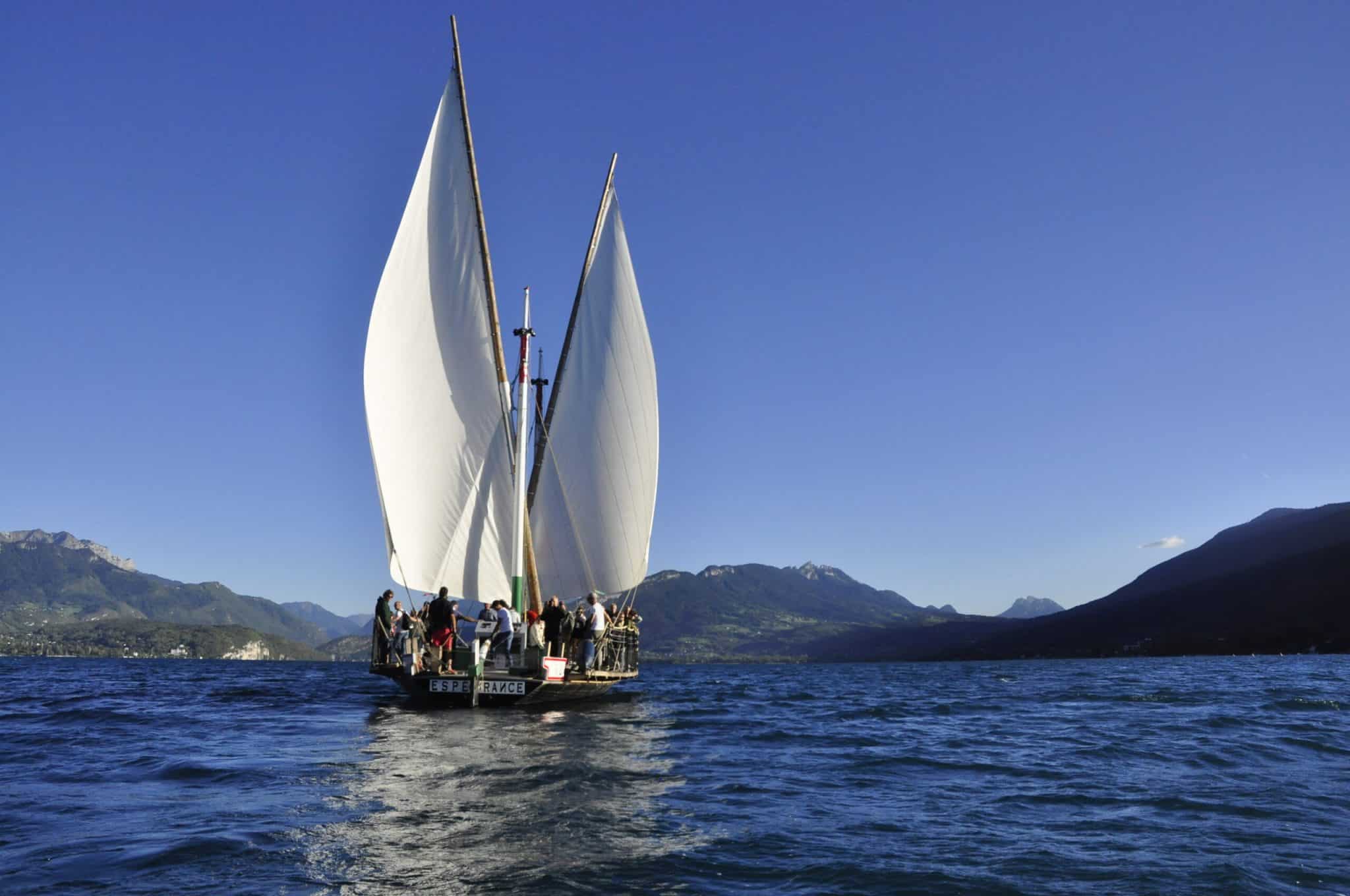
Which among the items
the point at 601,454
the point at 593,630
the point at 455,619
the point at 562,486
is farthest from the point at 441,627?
the point at 601,454

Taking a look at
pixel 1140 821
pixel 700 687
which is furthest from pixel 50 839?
pixel 700 687

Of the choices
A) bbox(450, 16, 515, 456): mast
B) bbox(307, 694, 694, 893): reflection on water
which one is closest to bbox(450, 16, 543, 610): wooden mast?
bbox(450, 16, 515, 456): mast

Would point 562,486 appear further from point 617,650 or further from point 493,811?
point 493,811

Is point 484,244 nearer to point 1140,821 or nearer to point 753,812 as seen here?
point 753,812

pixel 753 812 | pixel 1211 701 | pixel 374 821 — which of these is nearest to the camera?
pixel 374 821

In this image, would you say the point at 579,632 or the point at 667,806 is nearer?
the point at 667,806

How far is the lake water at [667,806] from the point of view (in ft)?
30.4

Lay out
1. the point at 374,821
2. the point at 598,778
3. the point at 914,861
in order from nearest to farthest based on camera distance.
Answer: the point at 914,861 < the point at 374,821 < the point at 598,778

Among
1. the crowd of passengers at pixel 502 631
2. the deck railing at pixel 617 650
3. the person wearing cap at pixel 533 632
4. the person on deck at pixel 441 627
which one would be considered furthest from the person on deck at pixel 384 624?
the deck railing at pixel 617 650

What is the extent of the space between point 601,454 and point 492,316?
19.3 ft

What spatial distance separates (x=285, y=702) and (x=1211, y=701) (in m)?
34.5

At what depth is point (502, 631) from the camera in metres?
28.1

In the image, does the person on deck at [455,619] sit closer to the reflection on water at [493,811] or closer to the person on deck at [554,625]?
the person on deck at [554,625]

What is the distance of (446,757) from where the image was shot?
17.1m
